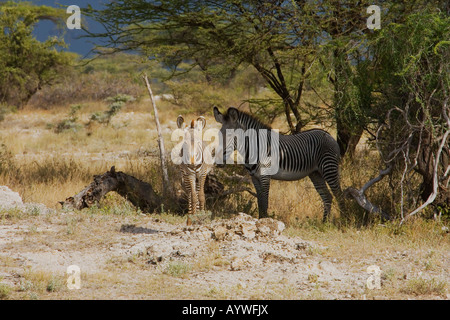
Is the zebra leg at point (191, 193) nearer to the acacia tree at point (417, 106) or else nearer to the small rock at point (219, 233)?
the small rock at point (219, 233)

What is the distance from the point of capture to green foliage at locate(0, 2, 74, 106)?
96.8ft

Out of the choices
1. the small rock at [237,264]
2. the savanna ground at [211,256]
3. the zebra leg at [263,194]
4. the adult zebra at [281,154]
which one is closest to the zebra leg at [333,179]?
the adult zebra at [281,154]

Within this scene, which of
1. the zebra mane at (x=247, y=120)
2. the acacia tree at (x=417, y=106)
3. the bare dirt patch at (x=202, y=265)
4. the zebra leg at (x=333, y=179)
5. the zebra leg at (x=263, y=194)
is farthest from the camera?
the zebra leg at (x=333, y=179)

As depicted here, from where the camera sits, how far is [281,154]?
9.48m

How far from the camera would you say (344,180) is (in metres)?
11.0

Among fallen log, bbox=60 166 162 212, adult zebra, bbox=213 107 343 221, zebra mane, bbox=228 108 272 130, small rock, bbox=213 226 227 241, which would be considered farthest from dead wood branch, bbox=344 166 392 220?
fallen log, bbox=60 166 162 212

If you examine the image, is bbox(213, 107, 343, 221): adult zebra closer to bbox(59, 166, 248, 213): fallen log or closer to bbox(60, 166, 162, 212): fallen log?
bbox(59, 166, 248, 213): fallen log

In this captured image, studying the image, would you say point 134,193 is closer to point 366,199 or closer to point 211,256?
point 211,256

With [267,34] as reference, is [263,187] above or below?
below

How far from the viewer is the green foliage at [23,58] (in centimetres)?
2952

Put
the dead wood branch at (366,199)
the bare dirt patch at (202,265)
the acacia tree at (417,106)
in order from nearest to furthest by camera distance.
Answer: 1. the bare dirt patch at (202,265)
2. the acacia tree at (417,106)
3. the dead wood branch at (366,199)

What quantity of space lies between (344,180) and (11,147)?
11.6 m
